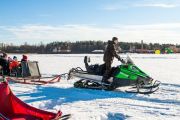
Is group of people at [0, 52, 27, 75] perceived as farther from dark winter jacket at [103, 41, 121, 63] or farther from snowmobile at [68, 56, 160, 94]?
dark winter jacket at [103, 41, 121, 63]

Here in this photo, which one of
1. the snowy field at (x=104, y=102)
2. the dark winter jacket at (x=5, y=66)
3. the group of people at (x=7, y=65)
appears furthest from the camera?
the dark winter jacket at (x=5, y=66)

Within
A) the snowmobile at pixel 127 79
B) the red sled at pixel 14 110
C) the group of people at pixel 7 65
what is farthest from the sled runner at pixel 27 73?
the red sled at pixel 14 110

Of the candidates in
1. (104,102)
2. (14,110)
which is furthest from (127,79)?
(14,110)

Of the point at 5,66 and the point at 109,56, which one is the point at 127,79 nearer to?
the point at 109,56

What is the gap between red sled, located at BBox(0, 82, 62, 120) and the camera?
18.6 feet

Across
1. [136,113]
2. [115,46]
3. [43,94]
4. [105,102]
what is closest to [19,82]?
[43,94]

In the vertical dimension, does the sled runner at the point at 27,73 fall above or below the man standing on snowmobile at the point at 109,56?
below

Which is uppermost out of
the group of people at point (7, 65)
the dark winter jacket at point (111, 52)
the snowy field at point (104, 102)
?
the dark winter jacket at point (111, 52)

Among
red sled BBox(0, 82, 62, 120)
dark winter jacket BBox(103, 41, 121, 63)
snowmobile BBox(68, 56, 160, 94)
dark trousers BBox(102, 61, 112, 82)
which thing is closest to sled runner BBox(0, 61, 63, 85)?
snowmobile BBox(68, 56, 160, 94)

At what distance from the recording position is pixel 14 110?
19.0 ft

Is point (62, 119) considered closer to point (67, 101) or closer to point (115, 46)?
point (67, 101)

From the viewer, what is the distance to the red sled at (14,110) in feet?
18.6

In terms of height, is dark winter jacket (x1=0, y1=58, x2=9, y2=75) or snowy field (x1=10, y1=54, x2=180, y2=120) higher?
dark winter jacket (x1=0, y1=58, x2=9, y2=75)

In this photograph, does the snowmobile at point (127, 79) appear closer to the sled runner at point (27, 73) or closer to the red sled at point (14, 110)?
the sled runner at point (27, 73)
